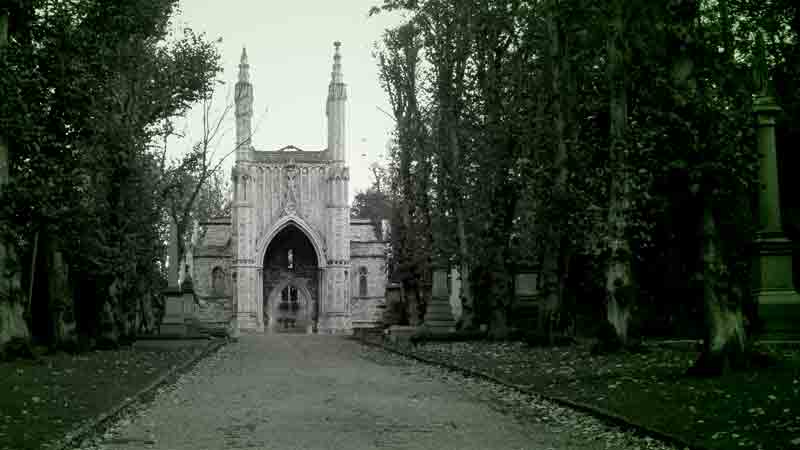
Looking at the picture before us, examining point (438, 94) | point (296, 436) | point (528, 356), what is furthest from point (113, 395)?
point (438, 94)

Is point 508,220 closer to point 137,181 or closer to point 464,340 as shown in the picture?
point 464,340

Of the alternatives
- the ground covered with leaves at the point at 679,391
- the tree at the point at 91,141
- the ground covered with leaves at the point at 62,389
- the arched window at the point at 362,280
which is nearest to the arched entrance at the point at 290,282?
the arched window at the point at 362,280

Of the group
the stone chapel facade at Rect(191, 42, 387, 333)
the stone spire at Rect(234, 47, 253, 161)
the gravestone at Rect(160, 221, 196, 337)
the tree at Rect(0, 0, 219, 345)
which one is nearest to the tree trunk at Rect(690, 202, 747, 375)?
the tree at Rect(0, 0, 219, 345)

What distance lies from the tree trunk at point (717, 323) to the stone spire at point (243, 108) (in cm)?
6472

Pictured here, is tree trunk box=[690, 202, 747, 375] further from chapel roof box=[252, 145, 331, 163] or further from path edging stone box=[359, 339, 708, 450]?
chapel roof box=[252, 145, 331, 163]

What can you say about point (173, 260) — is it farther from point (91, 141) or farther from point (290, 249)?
point (290, 249)

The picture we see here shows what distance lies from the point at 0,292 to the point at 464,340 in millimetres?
14335

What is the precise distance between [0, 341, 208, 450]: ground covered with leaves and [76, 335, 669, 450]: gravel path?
511 millimetres

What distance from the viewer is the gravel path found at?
11.2 m

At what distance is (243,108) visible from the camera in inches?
3063

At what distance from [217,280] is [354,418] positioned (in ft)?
230

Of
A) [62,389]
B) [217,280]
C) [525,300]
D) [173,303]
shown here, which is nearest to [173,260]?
[173,303]

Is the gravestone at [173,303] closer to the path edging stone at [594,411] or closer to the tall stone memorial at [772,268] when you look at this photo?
the path edging stone at [594,411]

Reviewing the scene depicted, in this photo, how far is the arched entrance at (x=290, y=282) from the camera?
8194 centimetres
